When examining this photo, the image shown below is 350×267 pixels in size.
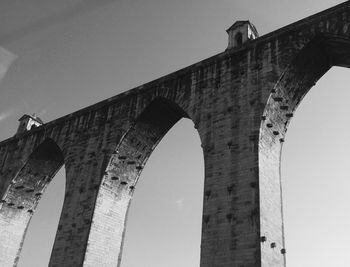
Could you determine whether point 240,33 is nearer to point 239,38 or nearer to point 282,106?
point 239,38

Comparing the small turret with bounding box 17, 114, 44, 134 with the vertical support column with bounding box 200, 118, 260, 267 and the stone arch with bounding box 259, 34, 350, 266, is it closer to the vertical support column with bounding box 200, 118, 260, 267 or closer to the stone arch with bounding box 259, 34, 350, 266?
the vertical support column with bounding box 200, 118, 260, 267

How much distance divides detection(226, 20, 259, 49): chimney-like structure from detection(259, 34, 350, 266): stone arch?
2.33 metres

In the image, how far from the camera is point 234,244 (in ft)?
32.3

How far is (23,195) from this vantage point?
1814 cm

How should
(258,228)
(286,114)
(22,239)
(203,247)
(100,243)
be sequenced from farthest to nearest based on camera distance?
(22,239)
(100,243)
(286,114)
(203,247)
(258,228)

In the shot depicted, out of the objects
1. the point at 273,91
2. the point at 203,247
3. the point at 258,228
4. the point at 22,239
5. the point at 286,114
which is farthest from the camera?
the point at 22,239

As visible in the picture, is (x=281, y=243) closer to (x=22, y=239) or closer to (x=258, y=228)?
(x=258, y=228)

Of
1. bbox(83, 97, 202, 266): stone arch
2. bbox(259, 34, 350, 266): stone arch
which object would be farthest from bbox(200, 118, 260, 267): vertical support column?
bbox(83, 97, 202, 266): stone arch

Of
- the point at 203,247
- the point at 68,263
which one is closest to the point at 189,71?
the point at 203,247

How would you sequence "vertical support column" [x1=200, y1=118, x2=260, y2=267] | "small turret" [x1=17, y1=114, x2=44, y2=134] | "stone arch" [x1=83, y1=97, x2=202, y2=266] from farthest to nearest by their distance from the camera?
"small turret" [x1=17, y1=114, x2=44, y2=134] < "stone arch" [x1=83, y1=97, x2=202, y2=266] < "vertical support column" [x1=200, y1=118, x2=260, y2=267]

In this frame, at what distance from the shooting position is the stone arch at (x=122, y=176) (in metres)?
13.5

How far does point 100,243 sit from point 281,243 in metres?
5.91

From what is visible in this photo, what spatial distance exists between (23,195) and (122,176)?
583cm

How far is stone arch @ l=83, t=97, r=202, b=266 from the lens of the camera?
13.5m
